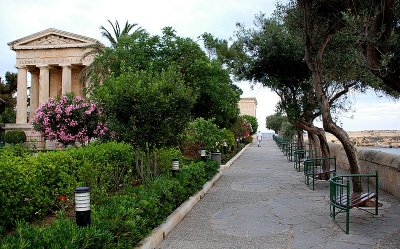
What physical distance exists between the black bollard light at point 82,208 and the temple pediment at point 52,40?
4366cm

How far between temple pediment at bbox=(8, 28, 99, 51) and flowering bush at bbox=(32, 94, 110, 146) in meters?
28.9

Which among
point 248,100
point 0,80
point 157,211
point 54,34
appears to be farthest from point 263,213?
point 248,100

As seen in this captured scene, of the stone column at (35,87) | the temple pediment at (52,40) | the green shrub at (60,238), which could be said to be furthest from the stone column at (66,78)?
the green shrub at (60,238)

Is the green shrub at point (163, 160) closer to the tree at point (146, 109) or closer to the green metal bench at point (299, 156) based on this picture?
the tree at point (146, 109)

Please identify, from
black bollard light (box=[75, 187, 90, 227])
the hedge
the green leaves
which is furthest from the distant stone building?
black bollard light (box=[75, 187, 90, 227])

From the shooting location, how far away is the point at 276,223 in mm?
7652

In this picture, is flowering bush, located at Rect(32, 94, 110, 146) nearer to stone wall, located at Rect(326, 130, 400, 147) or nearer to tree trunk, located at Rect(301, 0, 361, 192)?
tree trunk, located at Rect(301, 0, 361, 192)

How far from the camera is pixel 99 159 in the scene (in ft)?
29.2

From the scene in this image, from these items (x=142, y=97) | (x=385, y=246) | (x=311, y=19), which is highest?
(x=311, y=19)

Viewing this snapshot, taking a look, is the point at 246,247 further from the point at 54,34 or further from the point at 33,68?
the point at 33,68

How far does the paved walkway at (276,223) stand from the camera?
6289 millimetres

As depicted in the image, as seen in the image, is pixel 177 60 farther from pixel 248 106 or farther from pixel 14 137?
pixel 248 106

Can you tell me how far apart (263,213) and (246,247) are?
262cm

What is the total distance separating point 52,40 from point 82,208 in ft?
152
